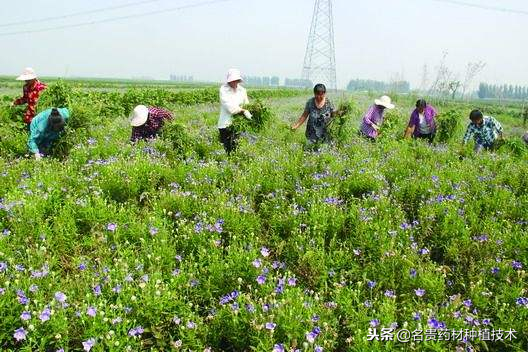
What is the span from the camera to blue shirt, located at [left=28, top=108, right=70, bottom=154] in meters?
6.92

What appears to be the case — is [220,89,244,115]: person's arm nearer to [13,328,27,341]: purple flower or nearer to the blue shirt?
the blue shirt

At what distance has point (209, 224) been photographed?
426 cm

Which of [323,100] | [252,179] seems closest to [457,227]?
[252,179]

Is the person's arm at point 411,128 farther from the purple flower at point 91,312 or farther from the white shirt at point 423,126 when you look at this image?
the purple flower at point 91,312

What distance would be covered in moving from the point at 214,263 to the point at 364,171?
3168mm

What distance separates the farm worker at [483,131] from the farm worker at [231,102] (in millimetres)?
4785

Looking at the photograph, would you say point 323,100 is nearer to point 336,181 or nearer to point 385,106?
point 385,106

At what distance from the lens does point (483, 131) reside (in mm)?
8891

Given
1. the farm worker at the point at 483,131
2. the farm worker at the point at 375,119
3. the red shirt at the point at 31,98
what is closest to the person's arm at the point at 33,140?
the red shirt at the point at 31,98

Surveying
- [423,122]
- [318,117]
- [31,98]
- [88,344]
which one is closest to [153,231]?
[88,344]

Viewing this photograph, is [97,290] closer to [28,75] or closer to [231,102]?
[231,102]

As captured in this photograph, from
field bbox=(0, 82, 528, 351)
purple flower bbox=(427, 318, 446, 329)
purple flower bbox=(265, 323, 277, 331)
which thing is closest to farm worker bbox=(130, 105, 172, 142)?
field bbox=(0, 82, 528, 351)

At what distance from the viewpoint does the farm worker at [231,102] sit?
7469 mm

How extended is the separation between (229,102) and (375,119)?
350 cm
